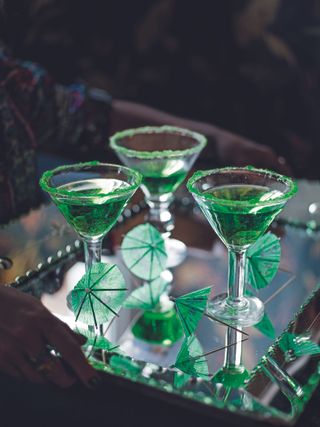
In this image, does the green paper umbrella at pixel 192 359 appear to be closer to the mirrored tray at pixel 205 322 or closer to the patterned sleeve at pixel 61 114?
the mirrored tray at pixel 205 322

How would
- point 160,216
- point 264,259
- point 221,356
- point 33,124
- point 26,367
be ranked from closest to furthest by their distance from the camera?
point 26,367 < point 221,356 < point 264,259 < point 160,216 < point 33,124

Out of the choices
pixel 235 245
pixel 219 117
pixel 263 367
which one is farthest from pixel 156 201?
pixel 219 117

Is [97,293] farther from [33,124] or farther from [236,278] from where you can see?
[33,124]

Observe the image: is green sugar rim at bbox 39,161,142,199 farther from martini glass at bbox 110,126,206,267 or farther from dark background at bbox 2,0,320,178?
dark background at bbox 2,0,320,178

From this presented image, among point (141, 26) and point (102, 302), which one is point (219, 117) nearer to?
point (141, 26)

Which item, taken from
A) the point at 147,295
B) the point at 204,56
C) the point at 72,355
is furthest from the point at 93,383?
the point at 204,56
